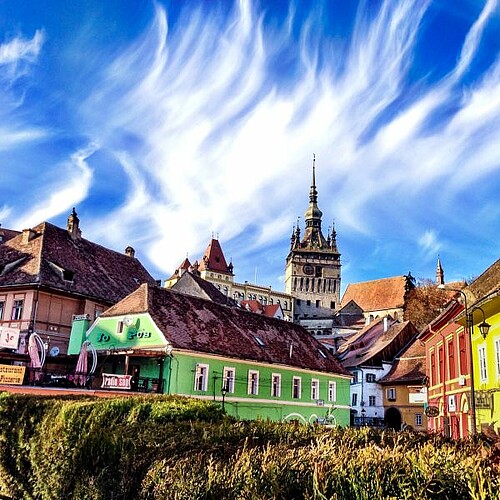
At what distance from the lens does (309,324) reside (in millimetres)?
111688

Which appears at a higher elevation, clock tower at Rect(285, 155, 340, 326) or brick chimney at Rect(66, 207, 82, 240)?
clock tower at Rect(285, 155, 340, 326)

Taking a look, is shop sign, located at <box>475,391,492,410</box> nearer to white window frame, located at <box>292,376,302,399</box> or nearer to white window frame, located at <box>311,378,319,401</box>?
white window frame, located at <box>292,376,302,399</box>

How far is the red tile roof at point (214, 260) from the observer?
11262 cm

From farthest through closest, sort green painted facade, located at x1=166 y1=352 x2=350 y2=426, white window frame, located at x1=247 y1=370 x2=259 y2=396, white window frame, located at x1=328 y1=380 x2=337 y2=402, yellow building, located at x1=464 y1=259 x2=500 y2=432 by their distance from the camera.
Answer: white window frame, located at x1=328 y1=380 x2=337 y2=402 < white window frame, located at x1=247 y1=370 x2=259 y2=396 < green painted facade, located at x1=166 y1=352 x2=350 y2=426 < yellow building, located at x1=464 y1=259 x2=500 y2=432

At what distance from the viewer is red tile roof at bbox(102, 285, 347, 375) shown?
2788 centimetres

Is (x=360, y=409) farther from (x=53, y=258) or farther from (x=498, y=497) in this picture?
(x=498, y=497)

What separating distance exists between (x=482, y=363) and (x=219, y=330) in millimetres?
14678

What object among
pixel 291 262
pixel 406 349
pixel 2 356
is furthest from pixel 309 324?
pixel 2 356

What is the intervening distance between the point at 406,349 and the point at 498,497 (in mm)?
48171

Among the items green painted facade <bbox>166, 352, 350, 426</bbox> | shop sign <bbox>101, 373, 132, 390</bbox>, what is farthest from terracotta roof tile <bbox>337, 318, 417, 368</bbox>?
shop sign <bbox>101, 373, 132, 390</bbox>

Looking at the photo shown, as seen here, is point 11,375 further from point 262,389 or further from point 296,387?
point 296,387

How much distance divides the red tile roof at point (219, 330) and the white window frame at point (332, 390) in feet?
2.74

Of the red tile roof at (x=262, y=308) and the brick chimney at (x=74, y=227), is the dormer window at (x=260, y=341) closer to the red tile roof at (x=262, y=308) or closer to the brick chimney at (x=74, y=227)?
the brick chimney at (x=74, y=227)

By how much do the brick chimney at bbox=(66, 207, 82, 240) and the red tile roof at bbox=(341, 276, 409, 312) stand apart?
69.9 meters
